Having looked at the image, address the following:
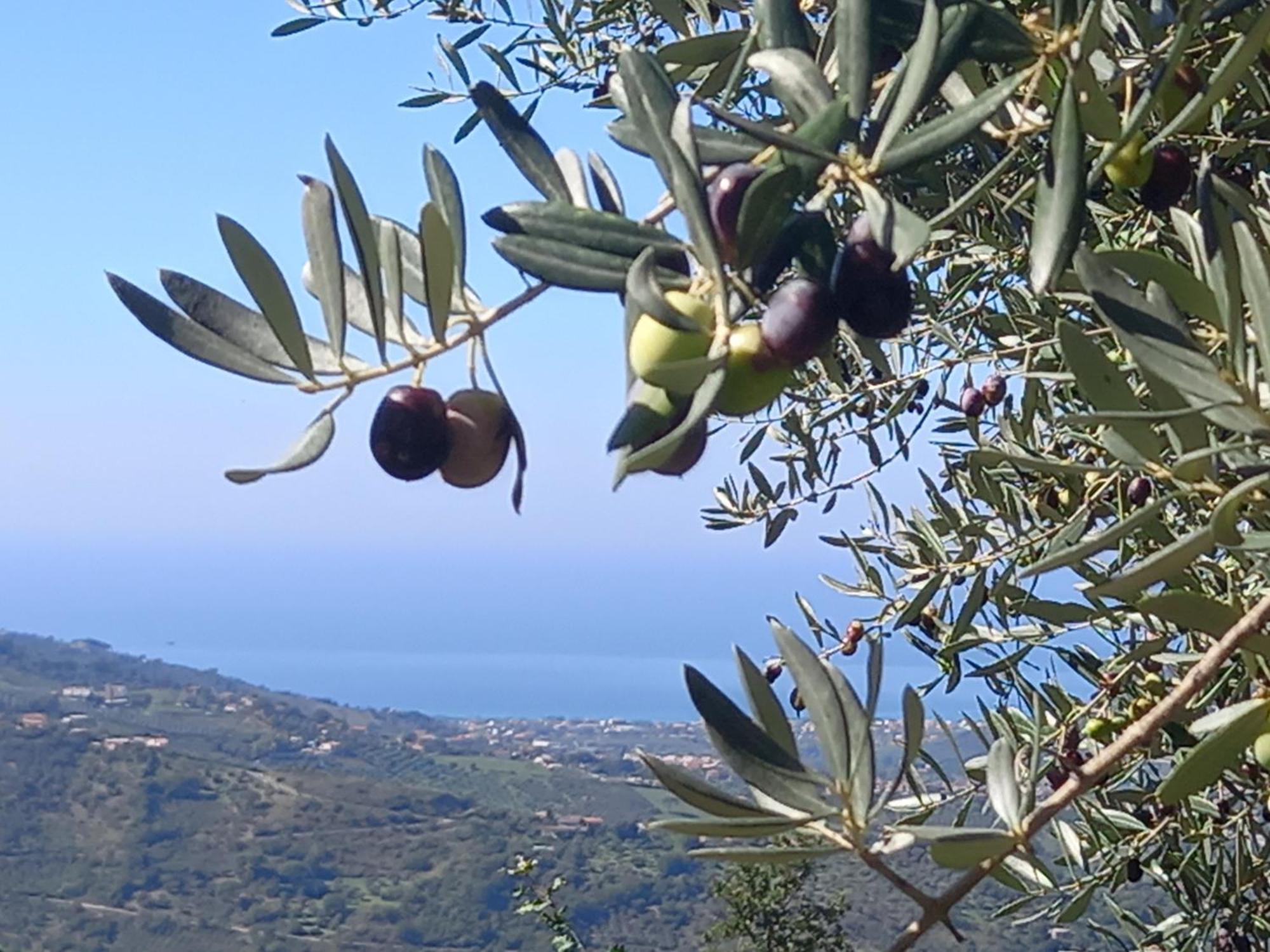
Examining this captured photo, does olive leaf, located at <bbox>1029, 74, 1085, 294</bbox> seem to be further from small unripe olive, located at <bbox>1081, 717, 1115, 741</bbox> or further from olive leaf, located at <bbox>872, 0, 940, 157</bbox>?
small unripe olive, located at <bbox>1081, 717, 1115, 741</bbox>

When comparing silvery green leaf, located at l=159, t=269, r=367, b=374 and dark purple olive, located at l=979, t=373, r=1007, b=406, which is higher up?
dark purple olive, located at l=979, t=373, r=1007, b=406

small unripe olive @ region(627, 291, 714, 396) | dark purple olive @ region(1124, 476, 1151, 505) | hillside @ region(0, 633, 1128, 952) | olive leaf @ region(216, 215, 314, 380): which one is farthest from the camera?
hillside @ region(0, 633, 1128, 952)

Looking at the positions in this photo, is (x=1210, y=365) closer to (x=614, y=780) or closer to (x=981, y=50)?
(x=981, y=50)

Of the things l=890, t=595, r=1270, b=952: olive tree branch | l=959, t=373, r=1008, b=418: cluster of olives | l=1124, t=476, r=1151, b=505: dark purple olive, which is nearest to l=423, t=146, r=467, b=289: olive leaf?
l=890, t=595, r=1270, b=952: olive tree branch

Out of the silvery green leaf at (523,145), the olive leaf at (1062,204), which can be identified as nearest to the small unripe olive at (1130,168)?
the olive leaf at (1062,204)

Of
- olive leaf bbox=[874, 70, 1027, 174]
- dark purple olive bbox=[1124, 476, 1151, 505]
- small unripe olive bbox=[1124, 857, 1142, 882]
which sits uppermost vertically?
dark purple olive bbox=[1124, 476, 1151, 505]

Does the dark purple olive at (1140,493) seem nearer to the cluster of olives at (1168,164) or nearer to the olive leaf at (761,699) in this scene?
the cluster of olives at (1168,164)
